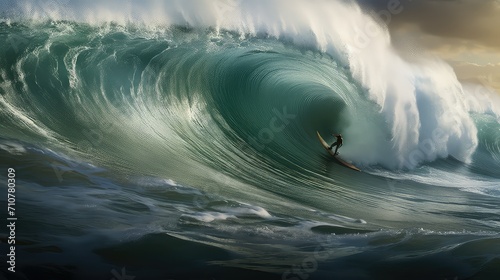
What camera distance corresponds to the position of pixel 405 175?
12.2 m

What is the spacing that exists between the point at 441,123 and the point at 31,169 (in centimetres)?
1391

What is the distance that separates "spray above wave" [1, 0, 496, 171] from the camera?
1250cm

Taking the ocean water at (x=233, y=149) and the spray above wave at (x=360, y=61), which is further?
the spray above wave at (x=360, y=61)

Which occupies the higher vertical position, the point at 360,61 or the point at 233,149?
the point at 360,61

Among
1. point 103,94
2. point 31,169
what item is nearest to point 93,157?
point 31,169

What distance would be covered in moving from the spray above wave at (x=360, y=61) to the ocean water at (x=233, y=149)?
Result: 51 mm

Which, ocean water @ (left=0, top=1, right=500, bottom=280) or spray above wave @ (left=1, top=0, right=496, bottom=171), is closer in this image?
ocean water @ (left=0, top=1, right=500, bottom=280)

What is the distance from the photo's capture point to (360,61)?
14445 mm

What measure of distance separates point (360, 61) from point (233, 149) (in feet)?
A: 21.2

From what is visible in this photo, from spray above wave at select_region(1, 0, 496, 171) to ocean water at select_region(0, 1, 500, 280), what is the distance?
0.17 feet

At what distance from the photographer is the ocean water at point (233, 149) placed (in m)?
4.29

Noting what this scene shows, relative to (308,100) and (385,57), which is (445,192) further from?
(385,57)

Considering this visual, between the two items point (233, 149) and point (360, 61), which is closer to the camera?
point (233, 149)

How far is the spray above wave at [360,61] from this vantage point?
1250cm
